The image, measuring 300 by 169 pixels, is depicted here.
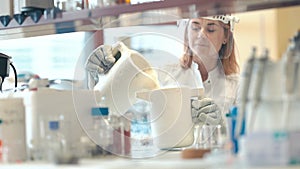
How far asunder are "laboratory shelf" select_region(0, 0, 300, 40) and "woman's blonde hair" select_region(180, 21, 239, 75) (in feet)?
1.81

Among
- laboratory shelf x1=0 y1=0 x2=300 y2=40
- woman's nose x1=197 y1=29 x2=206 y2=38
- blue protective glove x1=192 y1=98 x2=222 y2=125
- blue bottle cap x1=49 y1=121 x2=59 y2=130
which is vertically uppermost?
laboratory shelf x1=0 y1=0 x2=300 y2=40

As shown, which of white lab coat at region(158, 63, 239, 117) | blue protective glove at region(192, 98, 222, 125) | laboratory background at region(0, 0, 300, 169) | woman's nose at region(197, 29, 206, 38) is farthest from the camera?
woman's nose at region(197, 29, 206, 38)

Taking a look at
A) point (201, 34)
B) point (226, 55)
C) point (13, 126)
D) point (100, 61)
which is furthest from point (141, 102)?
point (226, 55)

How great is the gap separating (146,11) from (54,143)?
398mm

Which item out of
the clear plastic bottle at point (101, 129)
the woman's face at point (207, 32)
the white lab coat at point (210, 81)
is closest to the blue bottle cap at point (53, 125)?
the clear plastic bottle at point (101, 129)

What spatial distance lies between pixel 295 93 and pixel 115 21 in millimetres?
589

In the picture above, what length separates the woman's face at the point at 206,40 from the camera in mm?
2014

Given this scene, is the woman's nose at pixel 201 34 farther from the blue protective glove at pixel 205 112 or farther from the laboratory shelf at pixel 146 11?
the laboratory shelf at pixel 146 11

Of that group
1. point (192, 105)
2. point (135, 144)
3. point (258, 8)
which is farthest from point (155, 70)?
point (258, 8)

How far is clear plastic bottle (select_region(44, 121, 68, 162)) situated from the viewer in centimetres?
110

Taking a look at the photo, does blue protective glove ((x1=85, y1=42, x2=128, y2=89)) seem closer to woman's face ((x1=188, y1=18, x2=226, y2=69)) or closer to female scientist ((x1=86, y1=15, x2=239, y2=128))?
female scientist ((x1=86, y1=15, x2=239, y2=128))

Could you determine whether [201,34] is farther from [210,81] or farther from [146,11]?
[146,11]

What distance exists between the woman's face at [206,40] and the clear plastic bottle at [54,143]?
854mm

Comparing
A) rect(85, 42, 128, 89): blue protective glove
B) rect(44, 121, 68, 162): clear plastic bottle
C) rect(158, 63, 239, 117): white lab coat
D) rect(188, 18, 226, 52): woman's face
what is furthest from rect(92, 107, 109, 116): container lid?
rect(188, 18, 226, 52): woman's face
